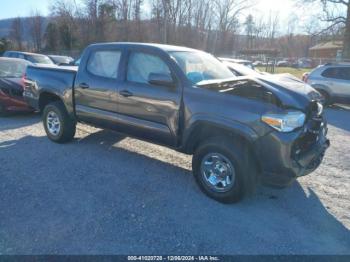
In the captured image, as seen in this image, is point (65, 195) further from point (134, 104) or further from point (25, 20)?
point (25, 20)

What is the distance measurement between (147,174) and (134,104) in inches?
41.9

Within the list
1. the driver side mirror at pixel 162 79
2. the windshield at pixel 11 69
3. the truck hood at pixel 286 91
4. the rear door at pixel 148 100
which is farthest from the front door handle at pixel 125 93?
the windshield at pixel 11 69

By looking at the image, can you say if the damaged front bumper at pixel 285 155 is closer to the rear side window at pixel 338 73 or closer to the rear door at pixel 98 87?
the rear door at pixel 98 87

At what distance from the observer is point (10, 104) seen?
818cm

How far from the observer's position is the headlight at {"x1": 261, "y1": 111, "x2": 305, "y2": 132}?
3526mm

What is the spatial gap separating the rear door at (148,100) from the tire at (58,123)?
1527 mm

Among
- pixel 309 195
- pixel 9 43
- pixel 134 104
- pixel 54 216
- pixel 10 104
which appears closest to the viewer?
pixel 54 216

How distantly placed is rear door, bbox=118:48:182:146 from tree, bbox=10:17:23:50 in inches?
1875

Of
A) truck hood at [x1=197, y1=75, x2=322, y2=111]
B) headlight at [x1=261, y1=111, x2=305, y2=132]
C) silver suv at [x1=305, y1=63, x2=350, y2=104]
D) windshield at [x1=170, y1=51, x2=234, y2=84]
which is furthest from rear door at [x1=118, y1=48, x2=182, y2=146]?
silver suv at [x1=305, y1=63, x2=350, y2=104]

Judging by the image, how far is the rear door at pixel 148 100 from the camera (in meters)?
4.35

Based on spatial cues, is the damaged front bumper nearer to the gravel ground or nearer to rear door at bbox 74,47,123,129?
the gravel ground

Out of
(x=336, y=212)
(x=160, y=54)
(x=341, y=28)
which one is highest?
(x=341, y=28)

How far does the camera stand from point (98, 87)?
5.25m

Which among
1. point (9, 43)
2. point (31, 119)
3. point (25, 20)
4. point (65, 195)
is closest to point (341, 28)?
point (31, 119)
